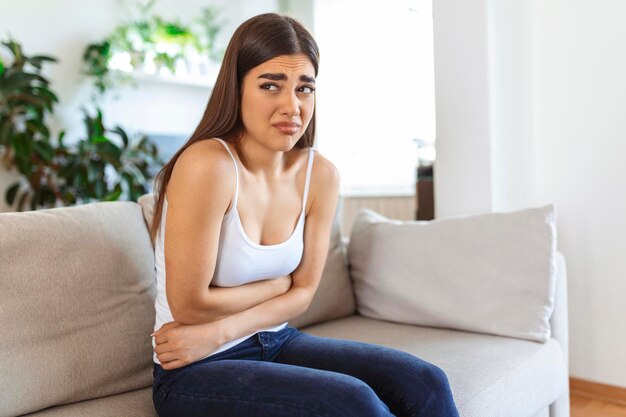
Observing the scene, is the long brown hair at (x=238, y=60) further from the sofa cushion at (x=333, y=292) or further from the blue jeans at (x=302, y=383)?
the sofa cushion at (x=333, y=292)

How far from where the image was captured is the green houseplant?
313cm

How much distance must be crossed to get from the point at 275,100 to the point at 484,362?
0.85m

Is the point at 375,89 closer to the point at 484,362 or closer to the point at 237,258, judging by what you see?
the point at 484,362

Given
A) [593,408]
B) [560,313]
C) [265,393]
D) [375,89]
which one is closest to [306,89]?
[265,393]

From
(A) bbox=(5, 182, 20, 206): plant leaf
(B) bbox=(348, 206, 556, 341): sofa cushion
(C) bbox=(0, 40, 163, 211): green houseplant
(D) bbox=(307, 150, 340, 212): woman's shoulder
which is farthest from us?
(A) bbox=(5, 182, 20, 206): plant leaf

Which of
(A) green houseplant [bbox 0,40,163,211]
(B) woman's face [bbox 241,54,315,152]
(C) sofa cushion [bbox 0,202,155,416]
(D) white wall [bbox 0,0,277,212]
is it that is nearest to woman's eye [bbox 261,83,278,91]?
(B) woman's face [bbox 241,54,315,152]

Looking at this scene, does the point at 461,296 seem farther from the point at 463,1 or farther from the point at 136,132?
the point at 136,132

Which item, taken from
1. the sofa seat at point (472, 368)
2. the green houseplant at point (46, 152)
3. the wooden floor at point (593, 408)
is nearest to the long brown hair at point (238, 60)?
the sofa seat at point (472, 368)

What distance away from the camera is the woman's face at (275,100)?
1355 millimetres

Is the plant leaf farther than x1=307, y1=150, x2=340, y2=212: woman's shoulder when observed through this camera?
Yes

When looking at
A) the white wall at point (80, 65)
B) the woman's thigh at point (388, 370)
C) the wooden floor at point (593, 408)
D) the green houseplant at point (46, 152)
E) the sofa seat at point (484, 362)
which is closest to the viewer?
the woman's thigh at point (388, 370)

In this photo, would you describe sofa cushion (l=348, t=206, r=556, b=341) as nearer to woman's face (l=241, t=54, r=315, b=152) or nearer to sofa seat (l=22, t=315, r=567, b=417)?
sofa seat (l=22, t=315, r=567, b=417)

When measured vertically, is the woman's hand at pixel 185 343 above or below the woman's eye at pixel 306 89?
below

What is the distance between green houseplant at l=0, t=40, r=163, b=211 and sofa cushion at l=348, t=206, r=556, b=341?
1.56m
